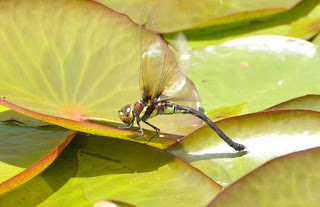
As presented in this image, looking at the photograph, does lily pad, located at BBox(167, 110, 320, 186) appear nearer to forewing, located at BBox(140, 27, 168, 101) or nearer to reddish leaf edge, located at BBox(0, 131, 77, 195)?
forewing, located at BBox(140, 27, 168, 101)

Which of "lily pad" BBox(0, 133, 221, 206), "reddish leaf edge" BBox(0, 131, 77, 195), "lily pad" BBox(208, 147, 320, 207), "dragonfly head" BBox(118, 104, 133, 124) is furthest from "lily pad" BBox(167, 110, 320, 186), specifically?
"reddish leaf edge" BBox(0, 131, 77, 195)

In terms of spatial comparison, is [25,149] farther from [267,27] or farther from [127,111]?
[267,27]

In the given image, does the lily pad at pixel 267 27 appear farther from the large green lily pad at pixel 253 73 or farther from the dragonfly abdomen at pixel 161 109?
the dragonfly abdomen at pixel 161 109

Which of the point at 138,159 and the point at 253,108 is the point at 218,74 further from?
the point at 138,159

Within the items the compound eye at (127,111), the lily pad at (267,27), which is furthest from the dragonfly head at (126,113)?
the lily pad at (267,27)

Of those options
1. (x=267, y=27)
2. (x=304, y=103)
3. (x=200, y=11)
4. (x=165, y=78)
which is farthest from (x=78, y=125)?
(x=267, y=27)
